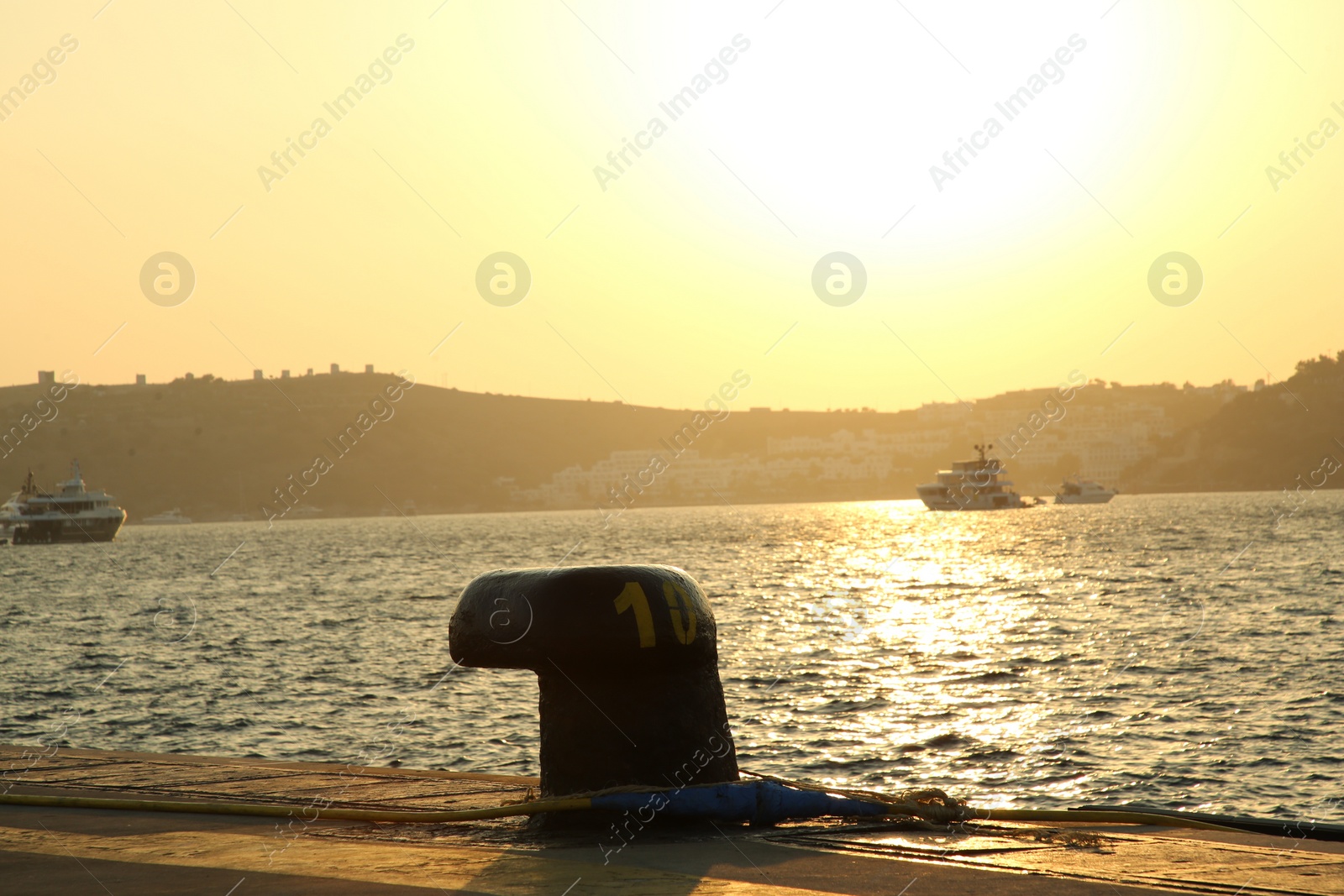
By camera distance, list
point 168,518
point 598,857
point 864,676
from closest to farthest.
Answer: point 598,857
point 864,676
point 168,518

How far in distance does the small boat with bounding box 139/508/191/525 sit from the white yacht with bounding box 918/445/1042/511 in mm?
111327

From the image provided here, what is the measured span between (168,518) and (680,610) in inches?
7438

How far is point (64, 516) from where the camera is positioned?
A: 4380 inches

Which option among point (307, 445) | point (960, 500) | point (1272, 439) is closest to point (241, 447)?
point (307, 445)

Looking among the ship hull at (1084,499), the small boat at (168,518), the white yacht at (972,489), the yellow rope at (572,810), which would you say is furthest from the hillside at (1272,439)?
the yellow rope at (572,810)

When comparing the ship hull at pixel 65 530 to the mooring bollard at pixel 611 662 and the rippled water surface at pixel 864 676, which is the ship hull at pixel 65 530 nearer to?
the rippled water surface at pixel 864 676

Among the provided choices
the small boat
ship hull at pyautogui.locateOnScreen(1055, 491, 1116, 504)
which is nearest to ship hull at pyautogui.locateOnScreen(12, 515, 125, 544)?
the small boat

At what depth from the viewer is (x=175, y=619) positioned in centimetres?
3738

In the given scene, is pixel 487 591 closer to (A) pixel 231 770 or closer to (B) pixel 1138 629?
(A) pixel 231 770

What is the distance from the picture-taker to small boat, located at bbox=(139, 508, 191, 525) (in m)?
176

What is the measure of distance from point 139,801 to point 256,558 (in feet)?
271

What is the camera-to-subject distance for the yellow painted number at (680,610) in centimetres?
493

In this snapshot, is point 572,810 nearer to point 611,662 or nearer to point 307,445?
point 611,662

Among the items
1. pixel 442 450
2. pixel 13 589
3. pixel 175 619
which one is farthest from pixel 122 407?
pixel 175 619
